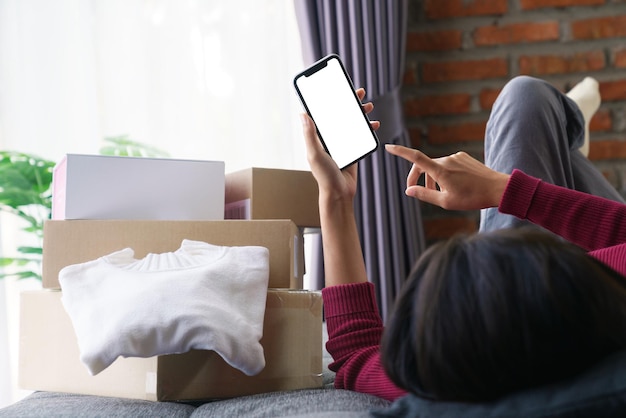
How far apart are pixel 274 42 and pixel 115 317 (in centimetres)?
147

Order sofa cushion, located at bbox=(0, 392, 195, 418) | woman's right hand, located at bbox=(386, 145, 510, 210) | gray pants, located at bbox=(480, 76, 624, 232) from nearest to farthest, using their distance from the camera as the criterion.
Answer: sofa cushion, located at bbox=(0, 392, 195, 418)
woman's right hand, located at bbox=(386, 145, 510, 210)
gray pants, located at bbox=(480, 76, 624, 232)

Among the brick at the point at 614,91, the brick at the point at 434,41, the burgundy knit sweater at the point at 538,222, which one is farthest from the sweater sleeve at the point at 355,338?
the brick at the point at 614,91

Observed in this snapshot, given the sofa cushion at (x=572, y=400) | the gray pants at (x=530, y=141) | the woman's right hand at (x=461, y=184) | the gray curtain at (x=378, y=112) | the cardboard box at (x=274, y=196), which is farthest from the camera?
the gray curtain at (x=378, y=112)

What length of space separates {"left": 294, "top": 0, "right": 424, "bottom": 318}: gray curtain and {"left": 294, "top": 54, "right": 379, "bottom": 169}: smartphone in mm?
888

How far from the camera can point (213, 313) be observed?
2.91 ft

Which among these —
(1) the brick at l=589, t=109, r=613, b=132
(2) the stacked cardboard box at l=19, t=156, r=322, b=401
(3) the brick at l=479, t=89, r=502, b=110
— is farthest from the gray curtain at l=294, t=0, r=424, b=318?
(2) the stacked cardboard box at l=19, t=156, r=322, b=401

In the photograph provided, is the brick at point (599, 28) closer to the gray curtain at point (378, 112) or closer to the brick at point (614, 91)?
the brick at point (614, 91)

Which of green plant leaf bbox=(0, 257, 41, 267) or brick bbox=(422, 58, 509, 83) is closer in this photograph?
green plant leaf bbox=(0, 257, 41, 267)

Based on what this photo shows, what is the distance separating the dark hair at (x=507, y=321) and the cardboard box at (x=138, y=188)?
0.64 meters

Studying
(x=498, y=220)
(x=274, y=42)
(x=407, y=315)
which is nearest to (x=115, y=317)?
(x=407, y=315)

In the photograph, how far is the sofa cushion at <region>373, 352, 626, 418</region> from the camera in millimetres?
512

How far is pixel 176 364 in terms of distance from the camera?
3.14ft

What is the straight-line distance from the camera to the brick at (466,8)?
224 centimetres

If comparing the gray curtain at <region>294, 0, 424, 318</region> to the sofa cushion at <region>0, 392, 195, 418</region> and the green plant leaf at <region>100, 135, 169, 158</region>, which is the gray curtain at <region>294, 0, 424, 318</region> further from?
the sofa cushion at <region>0, 392, 195, 418</region>
